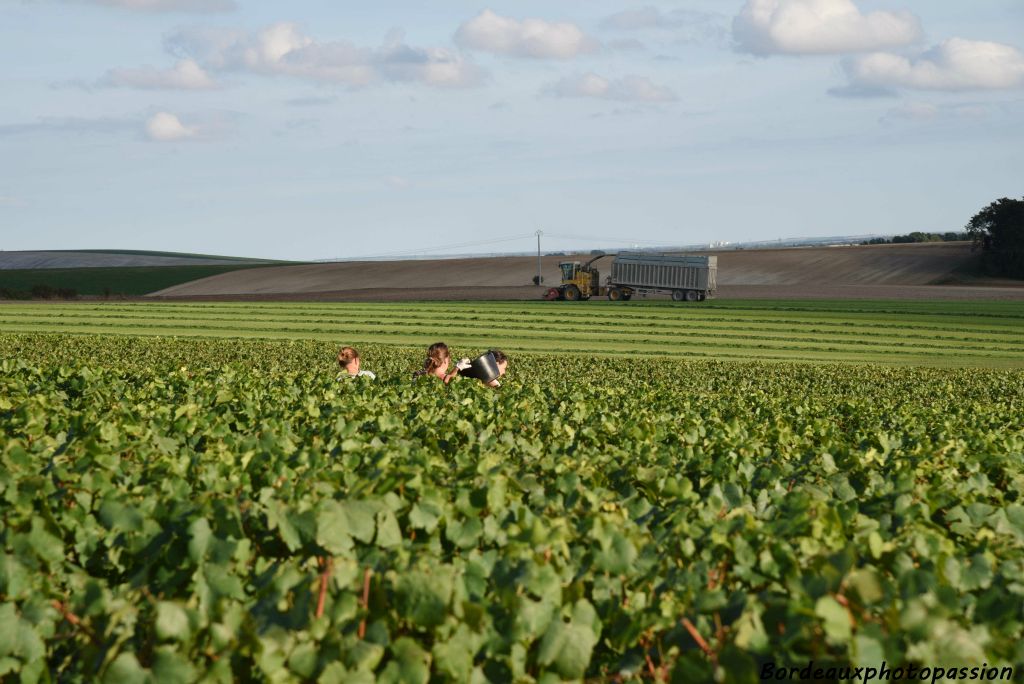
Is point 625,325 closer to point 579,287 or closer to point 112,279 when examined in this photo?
point 579,287

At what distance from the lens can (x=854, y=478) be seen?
6883 mm

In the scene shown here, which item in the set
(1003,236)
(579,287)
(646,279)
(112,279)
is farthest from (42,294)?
(1003,236)

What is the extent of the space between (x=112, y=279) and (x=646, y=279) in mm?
62718

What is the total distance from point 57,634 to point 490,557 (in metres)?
1.69

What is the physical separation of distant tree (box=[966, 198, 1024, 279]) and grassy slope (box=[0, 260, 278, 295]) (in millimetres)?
70350

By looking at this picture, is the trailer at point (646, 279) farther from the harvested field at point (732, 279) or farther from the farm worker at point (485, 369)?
the farm worker at point (485, 369)

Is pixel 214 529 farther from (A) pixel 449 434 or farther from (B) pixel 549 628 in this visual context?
(A) pixel 449 434

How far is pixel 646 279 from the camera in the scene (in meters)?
64.6

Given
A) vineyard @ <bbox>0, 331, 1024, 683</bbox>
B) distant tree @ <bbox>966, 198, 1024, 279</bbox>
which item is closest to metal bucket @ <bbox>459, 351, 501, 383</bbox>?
vineyard @ <bbox>0, 331, 1024, 683</bbox>

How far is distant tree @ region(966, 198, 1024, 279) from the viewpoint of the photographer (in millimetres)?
81375

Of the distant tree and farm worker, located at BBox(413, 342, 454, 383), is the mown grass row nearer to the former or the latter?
farm worker, located at BBox(413, 342, 454, 383)

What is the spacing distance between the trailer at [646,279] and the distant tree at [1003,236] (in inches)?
1235

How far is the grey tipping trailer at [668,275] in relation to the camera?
6312 cm

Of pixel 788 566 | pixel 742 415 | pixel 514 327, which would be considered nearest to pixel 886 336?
pixel 514 327
